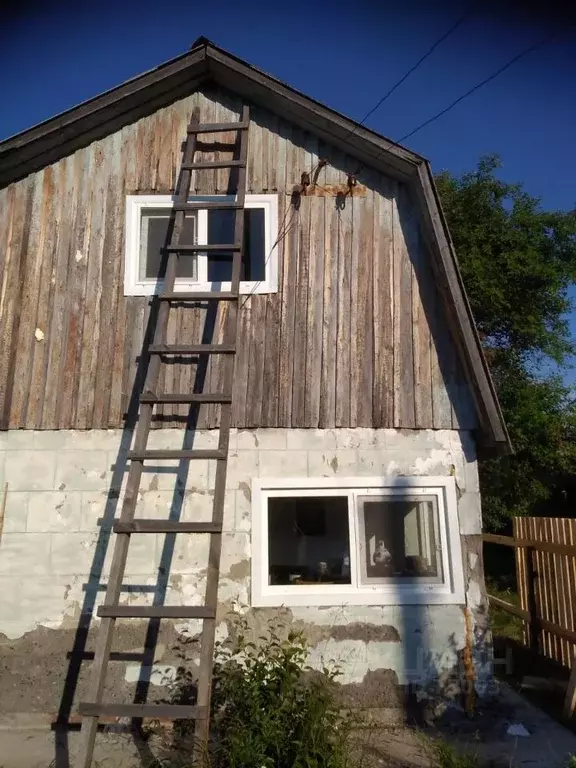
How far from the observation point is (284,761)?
397 centimetres

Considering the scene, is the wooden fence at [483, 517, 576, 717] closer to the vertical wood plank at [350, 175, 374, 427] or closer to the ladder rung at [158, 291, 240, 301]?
the vertical wood plank at [350, 175, 374, 427]

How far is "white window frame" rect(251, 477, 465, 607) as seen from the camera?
215 inches

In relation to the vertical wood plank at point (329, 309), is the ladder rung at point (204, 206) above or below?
above

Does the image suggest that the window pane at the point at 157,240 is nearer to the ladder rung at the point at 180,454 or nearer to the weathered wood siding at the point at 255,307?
the weathered wood siding at the point at 255,307

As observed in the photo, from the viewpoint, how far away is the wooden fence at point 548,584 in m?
6.28

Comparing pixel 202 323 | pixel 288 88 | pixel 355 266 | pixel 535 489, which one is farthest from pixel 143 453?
pixel 535 489

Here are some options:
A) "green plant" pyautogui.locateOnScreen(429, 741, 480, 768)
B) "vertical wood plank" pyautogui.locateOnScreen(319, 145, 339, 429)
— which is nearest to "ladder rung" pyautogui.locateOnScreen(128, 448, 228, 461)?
"vertical wood plank" pyautogui.locateOnScreen(319, 145, 339, 429)

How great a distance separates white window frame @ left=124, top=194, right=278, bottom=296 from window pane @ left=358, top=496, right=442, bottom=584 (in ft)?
7.48

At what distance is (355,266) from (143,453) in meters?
2.70

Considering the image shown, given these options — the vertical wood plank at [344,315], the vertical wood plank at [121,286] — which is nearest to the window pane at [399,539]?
the vertical wood plank at [344,315]

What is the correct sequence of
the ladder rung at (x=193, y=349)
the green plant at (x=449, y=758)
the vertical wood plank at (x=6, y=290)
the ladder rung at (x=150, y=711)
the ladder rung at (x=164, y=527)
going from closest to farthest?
the ladder rung at (x=150, y=711) → the green plant at (x=449, y=758) → the ladder rung at (x=164, y=527) → the ladder rung at (x=193, y=349) → the vertical wood plank at (x=6, y=290)

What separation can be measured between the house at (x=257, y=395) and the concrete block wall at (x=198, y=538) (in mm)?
18

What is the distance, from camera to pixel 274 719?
4.17 metres

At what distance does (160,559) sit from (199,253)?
2891 millimetres
